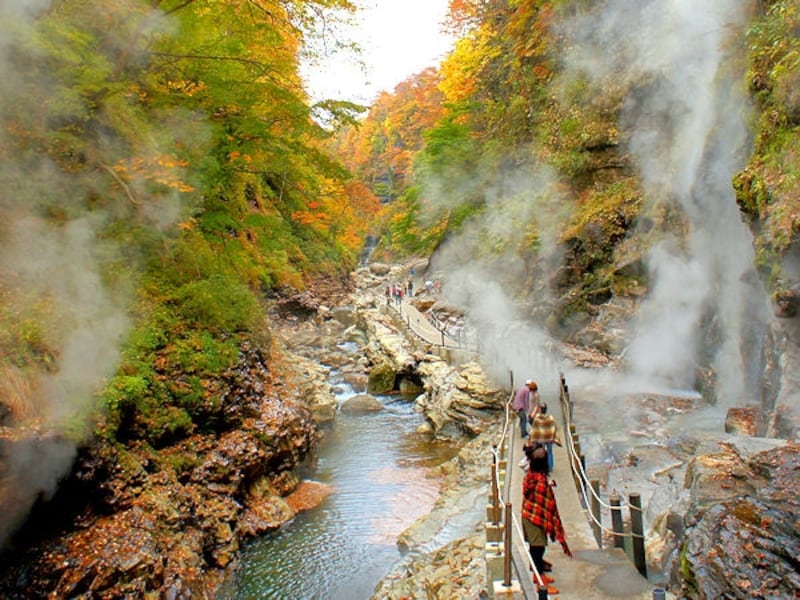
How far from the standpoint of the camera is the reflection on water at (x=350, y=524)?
9.36 metres

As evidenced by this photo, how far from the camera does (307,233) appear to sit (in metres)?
35.8

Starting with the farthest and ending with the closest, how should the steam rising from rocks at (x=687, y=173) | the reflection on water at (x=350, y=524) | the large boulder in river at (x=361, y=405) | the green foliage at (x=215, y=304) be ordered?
1. the large boulder in river at (x=361, y=405)
2. the steam rising from rocks at (x=687, y=173)
3. the green foliage at (x=215, y=304)
4. the reflection on water at (x=350, y=524)

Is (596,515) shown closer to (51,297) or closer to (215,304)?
(51,297)

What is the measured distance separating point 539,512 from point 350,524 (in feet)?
22.7

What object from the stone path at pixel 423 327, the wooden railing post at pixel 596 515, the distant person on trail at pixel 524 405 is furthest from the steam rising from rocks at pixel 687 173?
the wooden railing post at pixel 596 515

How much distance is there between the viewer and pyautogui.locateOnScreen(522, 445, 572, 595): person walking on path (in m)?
5.60

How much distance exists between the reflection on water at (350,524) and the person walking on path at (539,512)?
4.48 m

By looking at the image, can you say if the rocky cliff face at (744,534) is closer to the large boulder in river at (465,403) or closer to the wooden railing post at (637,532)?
the wooden railing post at (637,532)

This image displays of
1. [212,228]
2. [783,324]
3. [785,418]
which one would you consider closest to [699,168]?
[783,324]

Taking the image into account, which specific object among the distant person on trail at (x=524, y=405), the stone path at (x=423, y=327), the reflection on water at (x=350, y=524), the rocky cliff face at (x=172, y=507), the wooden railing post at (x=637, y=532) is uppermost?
the stone path at (x=423, y=327)

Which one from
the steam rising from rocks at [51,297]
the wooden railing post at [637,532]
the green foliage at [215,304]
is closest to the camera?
the wooden railing post at [637,532]

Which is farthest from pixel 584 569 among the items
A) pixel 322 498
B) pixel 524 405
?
pixel 322 498

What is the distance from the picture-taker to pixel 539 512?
5617 mm

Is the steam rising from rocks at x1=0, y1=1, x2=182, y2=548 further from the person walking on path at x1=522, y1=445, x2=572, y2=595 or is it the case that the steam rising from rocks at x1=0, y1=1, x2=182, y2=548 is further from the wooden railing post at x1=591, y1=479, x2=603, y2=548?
the wooden railing post at x1=591, y1=479, x2=603, y2=548
